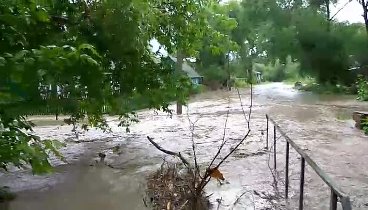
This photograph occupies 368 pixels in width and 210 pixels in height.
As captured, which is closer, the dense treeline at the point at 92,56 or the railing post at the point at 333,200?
the railing post at the point at 333,200

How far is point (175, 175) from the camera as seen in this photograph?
5539 mm

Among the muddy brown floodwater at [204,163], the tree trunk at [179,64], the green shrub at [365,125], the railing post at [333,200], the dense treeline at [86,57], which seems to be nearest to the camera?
the railing post at [333,200]

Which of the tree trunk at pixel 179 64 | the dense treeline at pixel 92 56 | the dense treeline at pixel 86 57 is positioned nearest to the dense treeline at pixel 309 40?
the tree trunk at pixel 179 64

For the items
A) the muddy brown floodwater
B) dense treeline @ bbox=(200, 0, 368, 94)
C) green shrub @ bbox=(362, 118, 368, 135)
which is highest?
dense treeline @ bbox=(200, 0, 368, 94)

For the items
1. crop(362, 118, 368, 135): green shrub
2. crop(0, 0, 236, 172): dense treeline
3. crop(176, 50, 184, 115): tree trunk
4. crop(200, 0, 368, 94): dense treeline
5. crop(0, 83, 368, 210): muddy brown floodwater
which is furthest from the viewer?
crop(200, 0, 368, 94): dense treeline

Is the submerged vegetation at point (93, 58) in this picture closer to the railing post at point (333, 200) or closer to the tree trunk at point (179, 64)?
the tree trunk at point (179, 64)

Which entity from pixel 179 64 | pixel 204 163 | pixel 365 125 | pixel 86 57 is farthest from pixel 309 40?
pixel 86 57

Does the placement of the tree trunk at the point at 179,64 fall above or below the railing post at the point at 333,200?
above

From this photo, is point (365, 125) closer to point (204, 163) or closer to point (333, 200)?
point (204, 163)

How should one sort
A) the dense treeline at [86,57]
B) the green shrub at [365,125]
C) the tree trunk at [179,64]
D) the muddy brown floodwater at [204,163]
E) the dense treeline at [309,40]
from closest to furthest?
the dense treeline at [86,57]
the muddy brown floodwater at [204,163]
the tree trunk at [179,64]
the green shrub at [365,125]
the dense treeline at [309,40]

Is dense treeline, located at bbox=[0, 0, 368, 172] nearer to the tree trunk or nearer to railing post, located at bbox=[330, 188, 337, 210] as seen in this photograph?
the tree trunk

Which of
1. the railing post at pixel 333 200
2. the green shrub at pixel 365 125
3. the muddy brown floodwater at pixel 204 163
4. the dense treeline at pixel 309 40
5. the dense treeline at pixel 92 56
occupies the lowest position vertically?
the muddy brown floodwater at pixel 204 163

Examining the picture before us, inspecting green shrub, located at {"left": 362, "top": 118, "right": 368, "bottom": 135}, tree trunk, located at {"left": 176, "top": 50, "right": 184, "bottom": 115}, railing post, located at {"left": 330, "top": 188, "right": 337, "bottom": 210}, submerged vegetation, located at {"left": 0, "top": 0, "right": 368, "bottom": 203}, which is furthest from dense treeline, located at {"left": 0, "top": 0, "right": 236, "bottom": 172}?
green shrub, located at {"left": 362, "top": 118, "right": 368, "bottom": 135}

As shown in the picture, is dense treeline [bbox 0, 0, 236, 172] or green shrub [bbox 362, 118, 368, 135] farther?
green shrub [bbox 362, 118, 368, 135]
